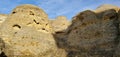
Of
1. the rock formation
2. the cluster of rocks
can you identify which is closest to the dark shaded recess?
the cluster of rocks

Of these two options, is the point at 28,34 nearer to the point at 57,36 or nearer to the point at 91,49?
the point at 57,36

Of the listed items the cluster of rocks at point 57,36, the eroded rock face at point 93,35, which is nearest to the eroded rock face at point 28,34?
the cluster of rocks at point 57,36

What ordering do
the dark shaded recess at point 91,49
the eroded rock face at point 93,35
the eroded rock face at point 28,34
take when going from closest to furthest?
the dark shaded recess at point 91,49, the eroded rock face at point 93,35, the eroded rock face at point 28,34

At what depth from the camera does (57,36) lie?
36344mm

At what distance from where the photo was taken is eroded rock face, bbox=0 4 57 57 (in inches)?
1240

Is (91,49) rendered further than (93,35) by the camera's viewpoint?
No

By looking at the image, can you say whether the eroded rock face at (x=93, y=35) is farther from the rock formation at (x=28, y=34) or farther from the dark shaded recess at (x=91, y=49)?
the rock formation at (x=28, y=34)

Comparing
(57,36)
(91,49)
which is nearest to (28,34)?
(57,36)

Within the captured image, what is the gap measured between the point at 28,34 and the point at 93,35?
7.53m

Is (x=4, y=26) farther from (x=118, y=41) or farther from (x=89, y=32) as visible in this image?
(x=118, y=41)

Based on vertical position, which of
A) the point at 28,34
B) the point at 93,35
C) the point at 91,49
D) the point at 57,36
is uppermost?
the point at 28,34

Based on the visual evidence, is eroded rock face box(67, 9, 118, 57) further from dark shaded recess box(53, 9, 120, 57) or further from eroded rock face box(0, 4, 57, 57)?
eroded rock face box(0, 4, 57, 57)

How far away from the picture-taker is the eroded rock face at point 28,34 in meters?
31.5

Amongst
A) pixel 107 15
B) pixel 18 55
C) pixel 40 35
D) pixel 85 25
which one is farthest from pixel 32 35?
pixel 107 15
